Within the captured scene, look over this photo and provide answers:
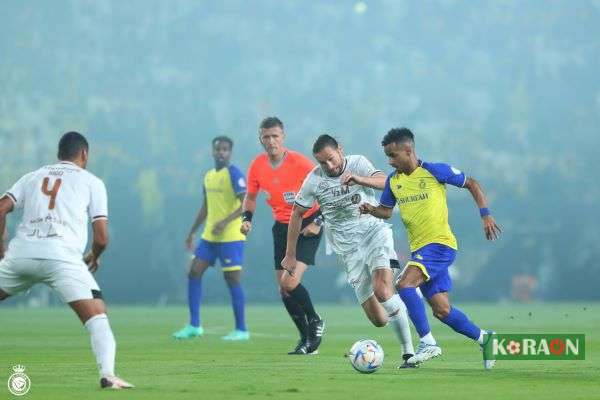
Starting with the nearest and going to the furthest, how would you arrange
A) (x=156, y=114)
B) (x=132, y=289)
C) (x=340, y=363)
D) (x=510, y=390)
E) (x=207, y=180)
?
(x=510, y=390), (x=340, y=363), (x=207, y=180), (x=132, y=289), (x=156, y=114)

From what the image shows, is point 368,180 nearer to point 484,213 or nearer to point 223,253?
point 484,213

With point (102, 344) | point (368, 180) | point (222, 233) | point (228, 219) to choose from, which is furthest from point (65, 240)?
point (222, 233)

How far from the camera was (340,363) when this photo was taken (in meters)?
12.6

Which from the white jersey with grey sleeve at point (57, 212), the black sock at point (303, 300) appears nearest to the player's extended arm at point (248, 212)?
the black sock at point (303, 300)

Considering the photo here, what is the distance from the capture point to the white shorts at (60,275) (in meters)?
9.38

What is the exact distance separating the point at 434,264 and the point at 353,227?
62.4 inches

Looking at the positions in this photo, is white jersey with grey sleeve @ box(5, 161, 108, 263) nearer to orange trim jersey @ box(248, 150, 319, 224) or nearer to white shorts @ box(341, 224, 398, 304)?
white shorts @ box(341, 224, 398, 304)

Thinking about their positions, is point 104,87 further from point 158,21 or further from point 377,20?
point 377,20

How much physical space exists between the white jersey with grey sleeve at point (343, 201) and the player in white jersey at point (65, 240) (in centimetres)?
366

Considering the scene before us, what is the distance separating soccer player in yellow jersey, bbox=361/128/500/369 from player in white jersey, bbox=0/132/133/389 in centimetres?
324

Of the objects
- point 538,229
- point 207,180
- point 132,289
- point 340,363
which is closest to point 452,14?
point 538,229

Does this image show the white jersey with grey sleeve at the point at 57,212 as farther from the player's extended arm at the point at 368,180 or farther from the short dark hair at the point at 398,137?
the short dark hair at the point at 398,137

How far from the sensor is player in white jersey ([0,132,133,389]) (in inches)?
369

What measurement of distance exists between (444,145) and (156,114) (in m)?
10.7
